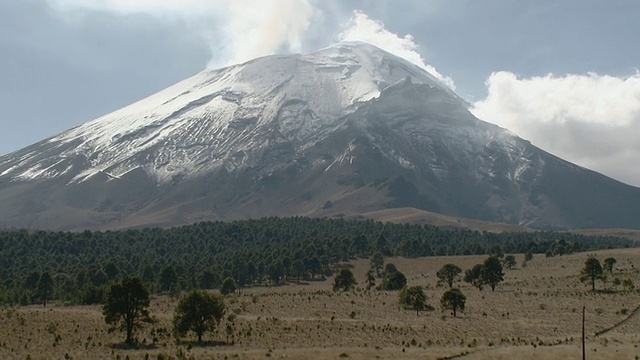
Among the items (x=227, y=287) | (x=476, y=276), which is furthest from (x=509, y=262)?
(x=227, y=287)

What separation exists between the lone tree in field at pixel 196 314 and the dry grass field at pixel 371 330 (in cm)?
158

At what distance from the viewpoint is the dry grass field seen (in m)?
50.0

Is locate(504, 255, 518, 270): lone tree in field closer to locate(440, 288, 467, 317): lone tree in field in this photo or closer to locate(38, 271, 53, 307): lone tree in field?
locate(440, 288, 467, 317): lone tree in field

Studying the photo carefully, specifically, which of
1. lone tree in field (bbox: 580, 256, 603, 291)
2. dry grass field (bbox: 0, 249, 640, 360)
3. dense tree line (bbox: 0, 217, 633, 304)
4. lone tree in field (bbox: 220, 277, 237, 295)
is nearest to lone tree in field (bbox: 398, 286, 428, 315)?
dry grass field (bbox: 0, 249, 640, 360)

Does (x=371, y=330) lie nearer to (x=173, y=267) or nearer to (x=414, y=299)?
(x=414, y=299)

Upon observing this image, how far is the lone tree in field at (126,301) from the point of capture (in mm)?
61219

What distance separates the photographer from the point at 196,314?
60438mm

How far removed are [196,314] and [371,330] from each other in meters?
18.6

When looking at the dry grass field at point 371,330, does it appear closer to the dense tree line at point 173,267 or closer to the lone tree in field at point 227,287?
the lone tree in field at point 227,287

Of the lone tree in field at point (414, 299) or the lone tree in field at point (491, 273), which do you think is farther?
the lone tree in field at point (491, 273)

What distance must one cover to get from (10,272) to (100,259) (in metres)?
31.3

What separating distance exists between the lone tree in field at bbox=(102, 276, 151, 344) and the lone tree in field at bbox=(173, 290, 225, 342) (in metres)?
4.31

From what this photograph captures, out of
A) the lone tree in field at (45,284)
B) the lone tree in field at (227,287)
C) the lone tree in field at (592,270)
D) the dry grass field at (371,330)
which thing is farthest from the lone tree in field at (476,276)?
the lone tree in field at (45,284)

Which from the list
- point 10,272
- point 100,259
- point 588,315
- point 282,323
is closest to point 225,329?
point 282,323
